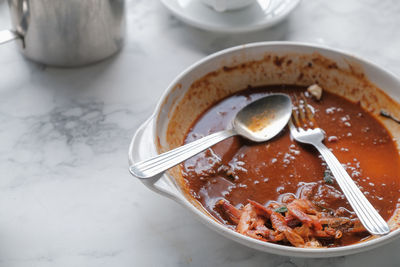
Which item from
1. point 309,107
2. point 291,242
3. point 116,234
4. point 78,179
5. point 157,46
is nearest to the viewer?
point 291,242

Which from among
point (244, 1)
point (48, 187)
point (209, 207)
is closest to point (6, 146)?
point (48, 187)

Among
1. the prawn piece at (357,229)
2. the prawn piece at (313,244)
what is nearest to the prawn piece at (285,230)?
the prawn piece at (313,244)

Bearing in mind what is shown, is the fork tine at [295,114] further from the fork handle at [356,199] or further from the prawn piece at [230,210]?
the prawn piece at [230,210]

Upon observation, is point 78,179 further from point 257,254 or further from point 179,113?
point 257,254

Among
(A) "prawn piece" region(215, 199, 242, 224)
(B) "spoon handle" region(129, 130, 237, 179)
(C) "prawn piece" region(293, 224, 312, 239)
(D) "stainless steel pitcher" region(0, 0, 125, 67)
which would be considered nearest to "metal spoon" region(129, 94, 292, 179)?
(B) "spoon handle" region(129, 130, 237, 179)

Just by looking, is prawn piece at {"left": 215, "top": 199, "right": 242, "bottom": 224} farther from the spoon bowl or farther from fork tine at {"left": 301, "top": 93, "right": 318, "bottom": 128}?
fork tine at {"left": 301, "top": 93, "right": 318, "bottom": 128}
